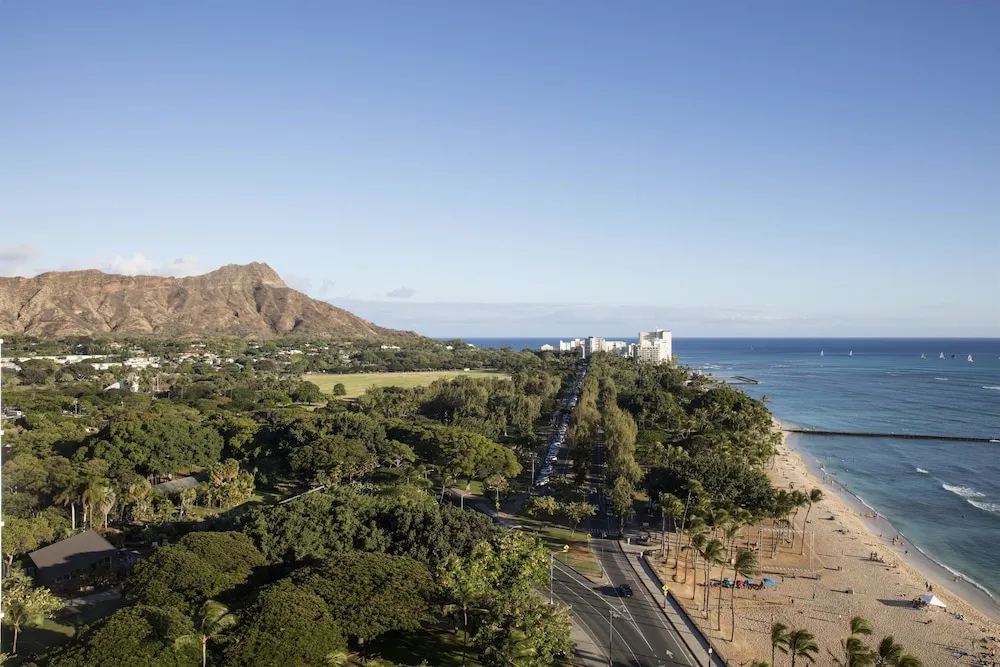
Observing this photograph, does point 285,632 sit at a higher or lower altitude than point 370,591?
lower

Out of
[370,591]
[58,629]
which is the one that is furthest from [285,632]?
[58,629]

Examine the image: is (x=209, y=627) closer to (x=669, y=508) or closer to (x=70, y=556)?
(x=70, y=556)

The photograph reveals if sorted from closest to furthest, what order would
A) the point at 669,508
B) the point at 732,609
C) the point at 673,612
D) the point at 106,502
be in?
the point at 732,609, the point at 673,612, the point at 106,502, the point at 669,508

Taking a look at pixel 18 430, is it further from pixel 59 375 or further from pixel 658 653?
pixel 59 375

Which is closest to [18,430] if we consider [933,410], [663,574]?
[663,574]

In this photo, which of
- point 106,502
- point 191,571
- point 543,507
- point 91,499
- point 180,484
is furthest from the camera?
point 180,484

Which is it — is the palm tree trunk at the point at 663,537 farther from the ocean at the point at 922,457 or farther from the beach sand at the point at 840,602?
the ocean at the point at 922,457

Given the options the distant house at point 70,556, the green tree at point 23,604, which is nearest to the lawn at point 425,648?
the green tree at point 23,604
